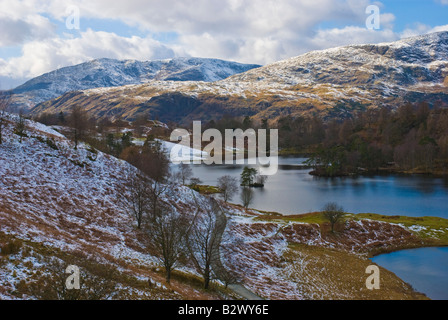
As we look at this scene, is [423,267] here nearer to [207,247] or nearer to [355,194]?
[207,247]

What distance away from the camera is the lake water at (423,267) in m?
36.9

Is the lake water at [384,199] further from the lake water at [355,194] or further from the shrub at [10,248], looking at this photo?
the shrub at [10,248]

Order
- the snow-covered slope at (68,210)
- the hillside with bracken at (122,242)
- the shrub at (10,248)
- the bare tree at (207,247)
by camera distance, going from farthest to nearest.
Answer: the bare tree at (207,247) < the snow-covered slope at (68,210) < the shrub at (10,248) < the hillside with bracken at (122,242)

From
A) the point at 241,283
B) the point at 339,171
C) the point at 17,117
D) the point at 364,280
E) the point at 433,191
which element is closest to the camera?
the point at 241,283

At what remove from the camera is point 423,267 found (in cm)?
4325

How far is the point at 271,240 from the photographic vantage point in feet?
167

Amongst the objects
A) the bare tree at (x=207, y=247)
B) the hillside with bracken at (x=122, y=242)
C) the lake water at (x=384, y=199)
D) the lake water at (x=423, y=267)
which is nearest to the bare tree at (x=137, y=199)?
the hillside with bracken at (x=122, y=242)

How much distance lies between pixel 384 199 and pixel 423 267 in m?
42.3

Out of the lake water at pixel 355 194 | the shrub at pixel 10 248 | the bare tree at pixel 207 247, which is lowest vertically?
the lake water at pixel 355 194

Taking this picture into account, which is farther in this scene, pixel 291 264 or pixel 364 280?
pixel 291 264

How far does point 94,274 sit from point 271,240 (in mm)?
36343
